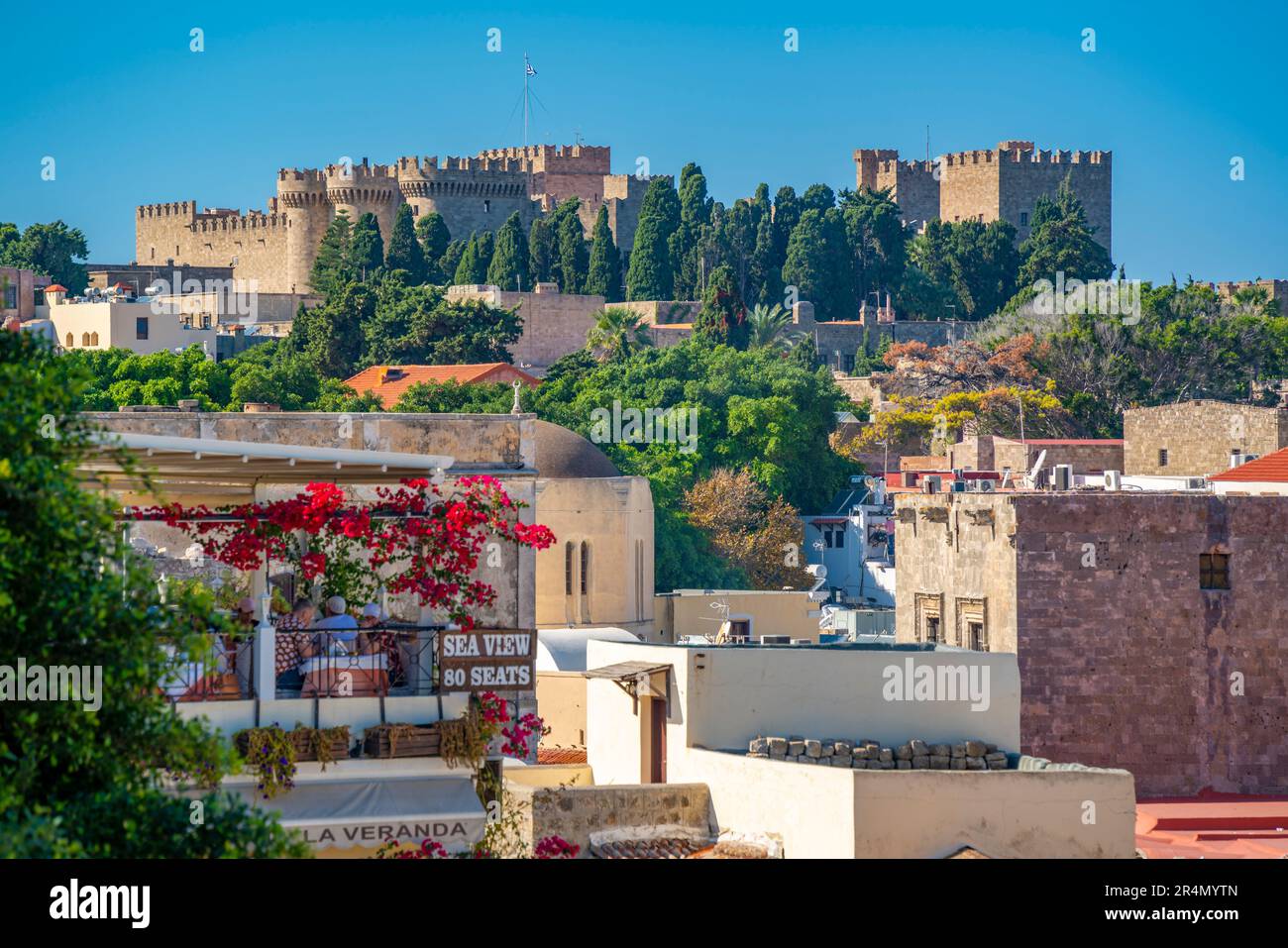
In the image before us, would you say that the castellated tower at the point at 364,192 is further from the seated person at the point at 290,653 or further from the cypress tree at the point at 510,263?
the seated person at the point at 290,653

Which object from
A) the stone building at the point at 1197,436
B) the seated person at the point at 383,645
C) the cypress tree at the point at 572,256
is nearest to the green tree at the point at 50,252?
the cypress tree at the point at 572,256

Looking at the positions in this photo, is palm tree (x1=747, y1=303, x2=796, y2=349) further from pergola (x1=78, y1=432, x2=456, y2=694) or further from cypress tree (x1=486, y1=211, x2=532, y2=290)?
pergola (x1=78, y1=432, x2=456, y2=694)

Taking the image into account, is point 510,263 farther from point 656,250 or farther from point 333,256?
point 333,256

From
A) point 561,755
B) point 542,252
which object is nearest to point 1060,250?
point 542,252

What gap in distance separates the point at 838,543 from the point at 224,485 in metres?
50.6

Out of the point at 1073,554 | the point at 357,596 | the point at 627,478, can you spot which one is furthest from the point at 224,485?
the point at 627,478

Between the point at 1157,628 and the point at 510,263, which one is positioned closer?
the point at 1157,628

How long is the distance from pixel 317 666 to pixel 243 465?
1248mm

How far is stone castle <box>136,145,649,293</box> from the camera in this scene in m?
100

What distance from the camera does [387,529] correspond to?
14.0m

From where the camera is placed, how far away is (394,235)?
92500mm

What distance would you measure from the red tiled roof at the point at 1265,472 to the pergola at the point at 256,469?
2157 cm

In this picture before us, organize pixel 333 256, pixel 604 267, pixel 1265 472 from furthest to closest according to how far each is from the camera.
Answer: pixel 604 267 → pixel 333 256 → pixel 1265 472

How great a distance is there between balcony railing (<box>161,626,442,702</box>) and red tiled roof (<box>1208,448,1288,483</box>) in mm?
21938
